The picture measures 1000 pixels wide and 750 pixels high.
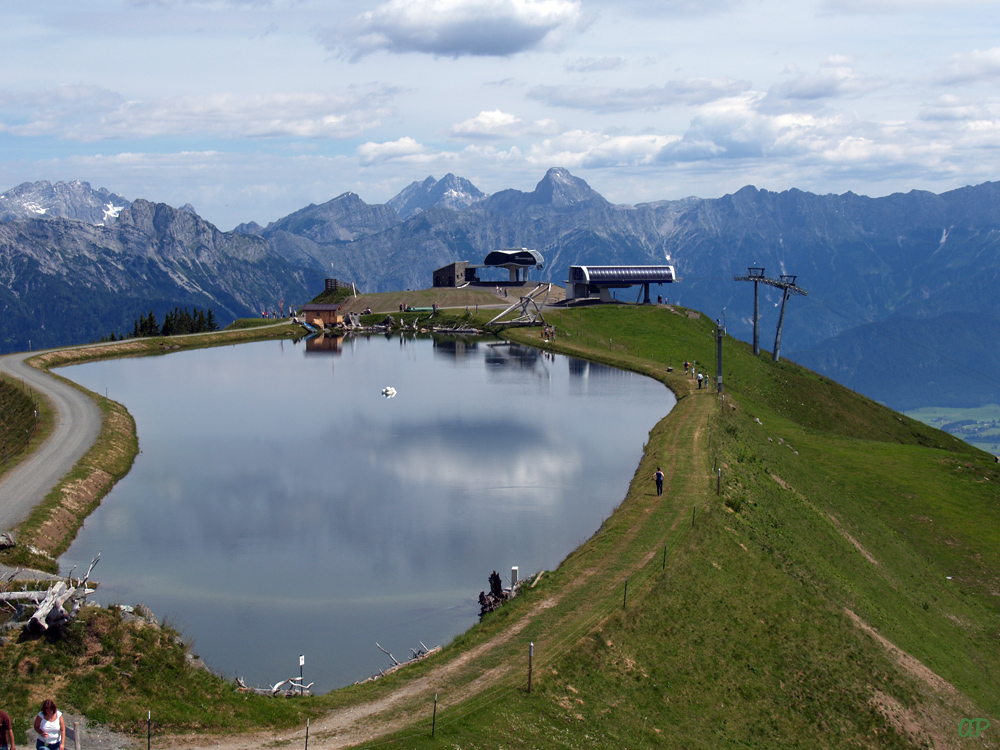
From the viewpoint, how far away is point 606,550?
44.8 metres

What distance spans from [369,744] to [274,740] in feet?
10.2

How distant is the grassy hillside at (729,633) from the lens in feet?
97.3

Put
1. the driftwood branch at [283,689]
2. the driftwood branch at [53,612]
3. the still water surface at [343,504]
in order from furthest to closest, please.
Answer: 1. the still water surface at [343,504]
2. the driftwood branch at [283,689]
3. the driftwood branch at [53,612]

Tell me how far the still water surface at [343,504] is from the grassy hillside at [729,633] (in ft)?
14.9

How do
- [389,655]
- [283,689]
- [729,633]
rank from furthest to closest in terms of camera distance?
[729,633]
[389,655]
[283,689]

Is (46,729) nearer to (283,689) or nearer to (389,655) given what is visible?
(283,689)

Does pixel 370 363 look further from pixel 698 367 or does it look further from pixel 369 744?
pixel 369 744

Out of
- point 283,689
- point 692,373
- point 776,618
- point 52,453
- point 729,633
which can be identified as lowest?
point 776,618

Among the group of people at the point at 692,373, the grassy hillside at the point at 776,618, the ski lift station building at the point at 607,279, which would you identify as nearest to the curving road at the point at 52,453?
the grassy hillside at the point at 776,618

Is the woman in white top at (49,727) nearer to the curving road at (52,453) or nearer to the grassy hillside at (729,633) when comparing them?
the grassy hillside at (729,633)

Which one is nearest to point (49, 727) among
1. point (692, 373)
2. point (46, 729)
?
point (46, 729)

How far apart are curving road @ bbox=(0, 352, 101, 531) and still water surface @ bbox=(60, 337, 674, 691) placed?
407 cm

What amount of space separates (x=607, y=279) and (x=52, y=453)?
125 metres

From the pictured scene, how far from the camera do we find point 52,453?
63750 millimetres
